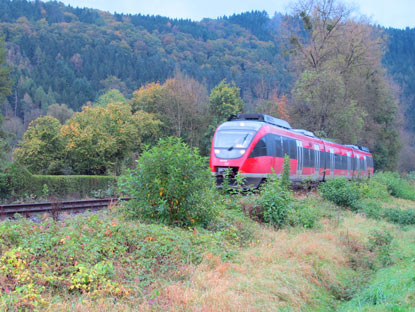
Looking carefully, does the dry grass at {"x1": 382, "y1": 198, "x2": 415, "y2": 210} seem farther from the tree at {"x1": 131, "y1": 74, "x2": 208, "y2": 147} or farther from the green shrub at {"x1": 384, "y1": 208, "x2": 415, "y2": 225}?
the tree at {"x1": 131, "y1": 74, "x2": 208, "y2": 147}

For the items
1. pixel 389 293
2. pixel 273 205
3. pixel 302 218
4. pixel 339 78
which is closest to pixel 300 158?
pixel 302 218

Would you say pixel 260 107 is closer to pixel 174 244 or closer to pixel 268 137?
pixel 268 137

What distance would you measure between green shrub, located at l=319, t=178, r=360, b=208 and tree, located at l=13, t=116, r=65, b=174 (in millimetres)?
18951

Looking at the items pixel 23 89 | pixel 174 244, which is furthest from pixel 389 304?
pixel 23 89

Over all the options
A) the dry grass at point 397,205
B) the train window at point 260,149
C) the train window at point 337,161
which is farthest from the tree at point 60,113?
the train window at point 260,149

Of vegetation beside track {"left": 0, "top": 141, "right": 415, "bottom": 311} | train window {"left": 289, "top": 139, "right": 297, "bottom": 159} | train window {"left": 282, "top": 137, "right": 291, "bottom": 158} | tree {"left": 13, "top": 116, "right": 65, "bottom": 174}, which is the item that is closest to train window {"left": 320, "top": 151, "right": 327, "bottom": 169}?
train window {"left": 289, "top": 139, "right": 297, "bottom": 159}

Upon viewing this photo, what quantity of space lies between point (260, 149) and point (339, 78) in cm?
2209

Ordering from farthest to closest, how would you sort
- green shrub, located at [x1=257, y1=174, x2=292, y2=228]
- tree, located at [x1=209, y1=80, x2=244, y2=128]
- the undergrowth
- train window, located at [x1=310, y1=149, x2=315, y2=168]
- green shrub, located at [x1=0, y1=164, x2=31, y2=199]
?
1. tree, located at [x1=209, y1=80, x2=244, y2=128]
2. train window, located at [x1=310, y1=149, x2=315, y2=168]
3. green shrub, located at [x1=0, y1=164, x2=31, y2=199]
4. green shrub, located at [x1=257, y1=174, x2=292, y2=228]
5. the undergrowth

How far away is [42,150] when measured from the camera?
28.2m

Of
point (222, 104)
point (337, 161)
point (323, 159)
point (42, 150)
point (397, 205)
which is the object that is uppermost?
point (222, 104)

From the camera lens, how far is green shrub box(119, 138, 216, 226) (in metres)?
8.70

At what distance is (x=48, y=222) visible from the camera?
713 cm

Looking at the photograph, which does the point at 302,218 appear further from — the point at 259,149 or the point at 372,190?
the point at 372,190

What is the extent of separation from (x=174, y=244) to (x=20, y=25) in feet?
346
